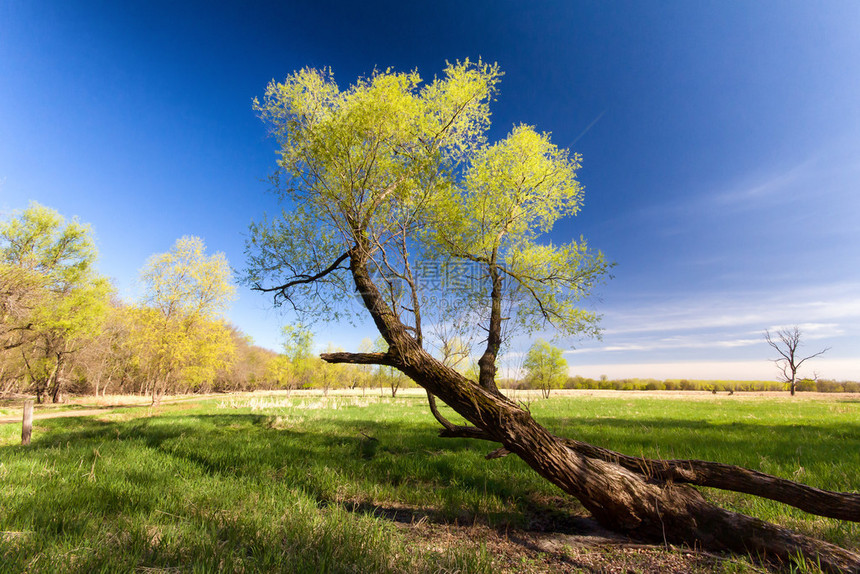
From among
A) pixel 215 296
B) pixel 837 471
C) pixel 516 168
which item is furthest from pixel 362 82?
pixel 215 296

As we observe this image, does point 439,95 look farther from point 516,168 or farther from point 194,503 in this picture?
→ point 194,503

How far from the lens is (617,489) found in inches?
148

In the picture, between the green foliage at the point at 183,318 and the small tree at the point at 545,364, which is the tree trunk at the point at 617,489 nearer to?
the green foliage at the point at 183,318

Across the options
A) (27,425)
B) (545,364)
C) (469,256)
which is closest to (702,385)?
(545,364)

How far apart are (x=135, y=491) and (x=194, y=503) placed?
0.93 meters

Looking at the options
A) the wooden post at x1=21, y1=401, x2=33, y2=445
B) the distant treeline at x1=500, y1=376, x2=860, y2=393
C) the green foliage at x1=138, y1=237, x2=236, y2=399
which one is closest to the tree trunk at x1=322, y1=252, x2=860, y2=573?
the wooden post at x1=21, y1=401, x2=33, y2=445

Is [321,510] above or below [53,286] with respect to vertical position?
below

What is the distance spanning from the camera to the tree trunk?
3.04 m

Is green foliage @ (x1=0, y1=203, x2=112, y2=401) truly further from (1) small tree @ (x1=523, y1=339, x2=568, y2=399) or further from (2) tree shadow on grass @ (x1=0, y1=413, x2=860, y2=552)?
(1) small tree @ (x1=523, y1=339, x2=568, y2=399)

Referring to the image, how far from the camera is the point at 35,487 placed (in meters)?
4.38

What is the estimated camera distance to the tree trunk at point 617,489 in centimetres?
304

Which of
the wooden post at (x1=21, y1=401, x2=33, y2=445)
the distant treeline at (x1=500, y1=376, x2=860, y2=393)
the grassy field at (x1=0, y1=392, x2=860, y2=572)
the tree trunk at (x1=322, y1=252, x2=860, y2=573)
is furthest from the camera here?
the distant treeline at (x1=500, y1=376, x2=860, y2=393)

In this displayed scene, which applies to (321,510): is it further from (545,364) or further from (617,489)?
(545,364)

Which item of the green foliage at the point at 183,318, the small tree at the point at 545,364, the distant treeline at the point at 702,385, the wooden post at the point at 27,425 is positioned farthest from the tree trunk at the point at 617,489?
the distant treeline at the point at 702,385
